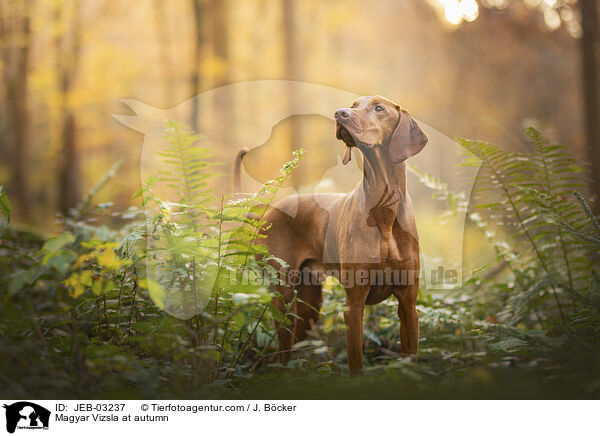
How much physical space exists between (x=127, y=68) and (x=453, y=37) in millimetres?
12276

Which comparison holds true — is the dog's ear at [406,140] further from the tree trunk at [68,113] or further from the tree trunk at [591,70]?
the tree trunk at [68,113]

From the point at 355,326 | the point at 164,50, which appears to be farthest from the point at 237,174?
the point at 164,50

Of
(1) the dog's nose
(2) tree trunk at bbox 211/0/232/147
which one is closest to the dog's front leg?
(1) the dog's nose

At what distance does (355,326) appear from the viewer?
2.84m

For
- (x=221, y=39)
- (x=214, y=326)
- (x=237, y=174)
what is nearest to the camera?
(x=214, y=326)

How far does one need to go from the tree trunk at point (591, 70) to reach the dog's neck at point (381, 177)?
4444mm

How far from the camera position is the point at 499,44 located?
599 inches

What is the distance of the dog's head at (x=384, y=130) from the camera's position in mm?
2721

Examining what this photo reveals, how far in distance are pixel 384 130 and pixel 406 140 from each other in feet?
0.53

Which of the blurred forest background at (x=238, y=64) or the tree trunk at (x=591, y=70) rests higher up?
the blurred forest background at (x=238, y=64)

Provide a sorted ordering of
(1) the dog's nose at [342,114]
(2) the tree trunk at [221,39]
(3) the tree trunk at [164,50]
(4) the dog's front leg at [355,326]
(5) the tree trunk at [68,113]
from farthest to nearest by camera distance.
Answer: (3) the tree trunk at [164,50]
(5) the tree trunk at [68,113]
(2) the tree trunk at [221,39]
(4) the dog's front leg at [355,326]
(1) the dog's nose at [342,114]
